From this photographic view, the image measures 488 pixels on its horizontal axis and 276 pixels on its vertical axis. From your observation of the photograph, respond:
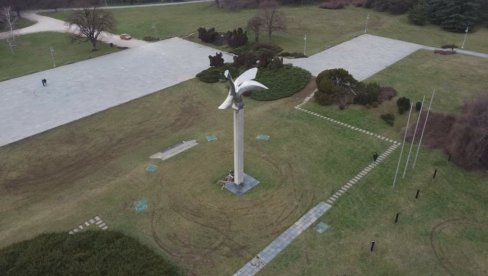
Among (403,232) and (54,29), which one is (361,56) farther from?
(54,29)

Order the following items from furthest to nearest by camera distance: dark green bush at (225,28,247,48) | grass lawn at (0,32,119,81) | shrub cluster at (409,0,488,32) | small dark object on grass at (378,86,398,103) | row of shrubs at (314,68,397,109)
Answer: shrub cluster at (409,0,488,32) < dark green bush at (225,28,247,48) < grass lawn at (0,32,119,81) < small dark object on grass at (378,86,398,103) < row of shrubs at (314,68,397,109)

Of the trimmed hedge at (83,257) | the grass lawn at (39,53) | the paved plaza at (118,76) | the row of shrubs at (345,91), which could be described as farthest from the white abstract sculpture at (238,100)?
the grass lawn at (39,53)

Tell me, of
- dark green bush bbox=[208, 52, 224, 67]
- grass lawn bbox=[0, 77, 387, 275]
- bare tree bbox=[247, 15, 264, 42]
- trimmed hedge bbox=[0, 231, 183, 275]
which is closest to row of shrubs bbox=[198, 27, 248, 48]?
bare tree bbox=[247, 15, 264, 42]

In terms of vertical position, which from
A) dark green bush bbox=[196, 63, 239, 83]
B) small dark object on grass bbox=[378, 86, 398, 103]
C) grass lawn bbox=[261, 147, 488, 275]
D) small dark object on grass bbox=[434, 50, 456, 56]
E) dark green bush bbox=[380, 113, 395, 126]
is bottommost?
grass lawn bbox=[261, 147, 488, 275]

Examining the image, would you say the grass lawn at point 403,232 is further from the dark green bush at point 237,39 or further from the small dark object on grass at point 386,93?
the dark green bush at point 237,39

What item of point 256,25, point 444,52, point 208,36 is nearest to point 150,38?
point 208,36

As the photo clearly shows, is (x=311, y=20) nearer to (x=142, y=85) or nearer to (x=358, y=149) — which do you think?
(x=142, y=85)

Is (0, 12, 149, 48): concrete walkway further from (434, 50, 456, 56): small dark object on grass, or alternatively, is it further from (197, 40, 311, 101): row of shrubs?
(434, 50, 456, 56): small dark object on grass
